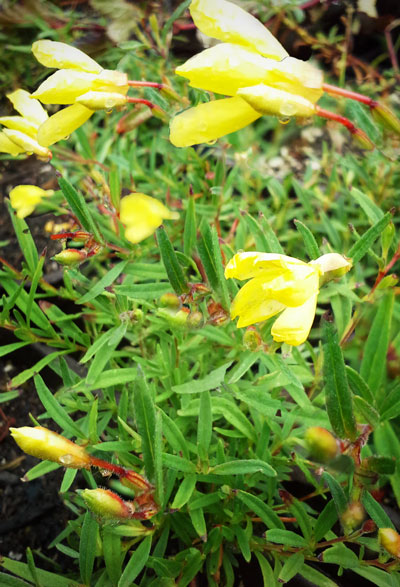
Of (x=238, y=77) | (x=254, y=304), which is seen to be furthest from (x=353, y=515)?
(x=238, y=77)

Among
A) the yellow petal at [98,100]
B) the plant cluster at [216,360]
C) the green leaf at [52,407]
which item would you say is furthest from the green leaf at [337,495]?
the yellow petal at [98,100]

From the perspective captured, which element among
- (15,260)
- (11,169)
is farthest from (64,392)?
(11,169)

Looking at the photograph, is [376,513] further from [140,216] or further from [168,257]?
[140,216]

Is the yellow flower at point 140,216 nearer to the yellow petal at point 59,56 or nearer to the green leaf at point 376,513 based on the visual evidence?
the yellow petal at point 59,56

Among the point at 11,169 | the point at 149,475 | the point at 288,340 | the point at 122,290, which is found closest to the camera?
the point at 288,340

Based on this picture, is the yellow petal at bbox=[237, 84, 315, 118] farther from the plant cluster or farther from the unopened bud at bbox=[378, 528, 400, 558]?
the unopened bud at bbox=[378, 528, 400, 558]

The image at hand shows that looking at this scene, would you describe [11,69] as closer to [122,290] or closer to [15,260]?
[15,260]
